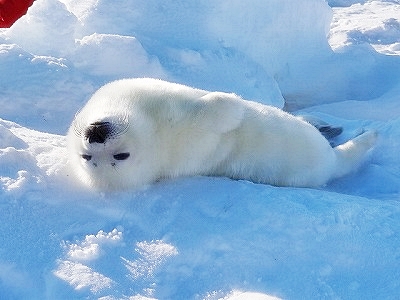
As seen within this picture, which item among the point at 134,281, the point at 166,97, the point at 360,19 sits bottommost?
the point at 360,19

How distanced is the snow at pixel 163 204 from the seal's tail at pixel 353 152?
0.17ft

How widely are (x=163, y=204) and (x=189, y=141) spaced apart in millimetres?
351

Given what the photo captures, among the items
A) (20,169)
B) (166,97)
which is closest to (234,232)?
(166,97)

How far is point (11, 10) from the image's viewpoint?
487 cm

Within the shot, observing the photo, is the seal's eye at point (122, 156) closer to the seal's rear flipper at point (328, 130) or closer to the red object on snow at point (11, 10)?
the seal's rear flipper at point (328, 130)

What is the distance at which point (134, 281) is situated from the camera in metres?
1.91

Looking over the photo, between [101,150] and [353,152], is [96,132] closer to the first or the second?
[101,150]

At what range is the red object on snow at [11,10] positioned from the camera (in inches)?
189

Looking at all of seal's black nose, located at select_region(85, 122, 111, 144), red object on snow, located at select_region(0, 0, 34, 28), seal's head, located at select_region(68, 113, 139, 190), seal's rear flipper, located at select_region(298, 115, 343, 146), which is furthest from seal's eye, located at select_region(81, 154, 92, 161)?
red object on snow, located at select_region(0, 0, 34, 28)

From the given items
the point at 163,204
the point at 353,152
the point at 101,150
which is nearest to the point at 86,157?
the point at 101,150

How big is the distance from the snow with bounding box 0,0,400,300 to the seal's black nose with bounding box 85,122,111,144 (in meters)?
0.26

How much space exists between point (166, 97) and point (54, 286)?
1018mm

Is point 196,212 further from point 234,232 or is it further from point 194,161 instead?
point 194,161

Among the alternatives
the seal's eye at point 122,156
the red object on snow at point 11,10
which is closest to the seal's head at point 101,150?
the seal's eye at point 122,156
